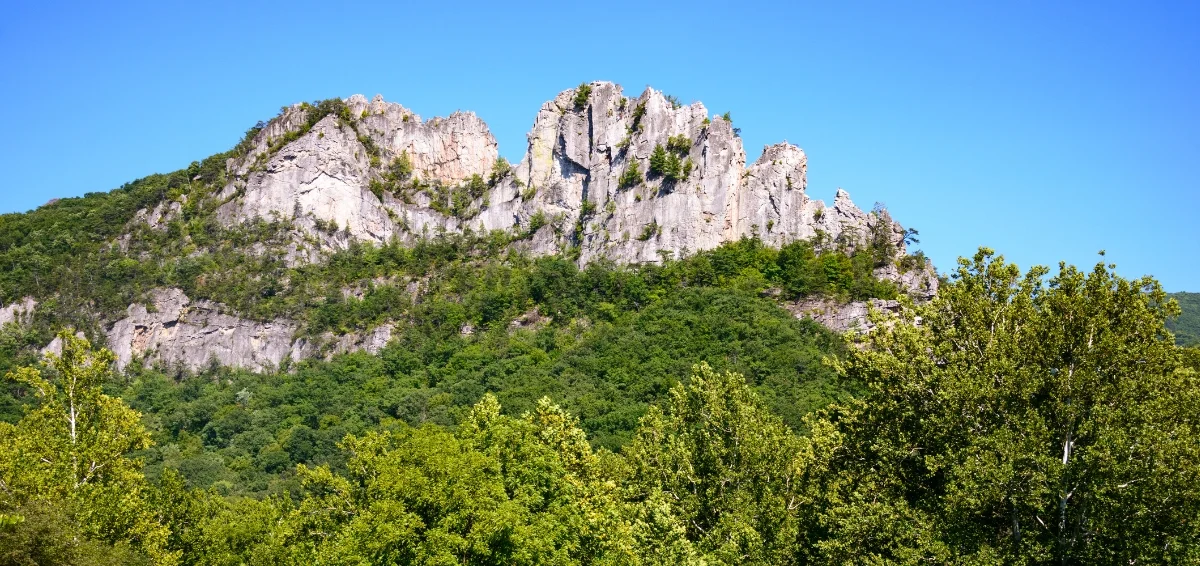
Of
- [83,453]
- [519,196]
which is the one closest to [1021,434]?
[83,453]

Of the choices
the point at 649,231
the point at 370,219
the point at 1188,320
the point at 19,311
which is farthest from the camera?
the point at 370,219

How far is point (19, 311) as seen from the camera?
10731 cm

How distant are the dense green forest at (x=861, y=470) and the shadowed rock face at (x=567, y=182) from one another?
67.5 metres

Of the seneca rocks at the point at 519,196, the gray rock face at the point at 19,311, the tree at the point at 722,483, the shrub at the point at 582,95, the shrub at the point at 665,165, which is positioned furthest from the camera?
the shrub at the point at 582,95

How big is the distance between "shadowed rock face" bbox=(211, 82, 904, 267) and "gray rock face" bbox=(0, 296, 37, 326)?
70.6 ft

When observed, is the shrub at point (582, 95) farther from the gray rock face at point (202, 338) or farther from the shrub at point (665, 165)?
the gray rock face at point (202, 338)

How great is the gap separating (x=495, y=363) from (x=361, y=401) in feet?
37.1

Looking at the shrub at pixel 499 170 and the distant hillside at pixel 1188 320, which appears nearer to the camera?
the distant hillside at pixel 1188 320

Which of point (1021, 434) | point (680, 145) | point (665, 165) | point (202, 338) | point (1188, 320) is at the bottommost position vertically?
point (1021, 434)

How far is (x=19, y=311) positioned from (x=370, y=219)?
36.8 metres

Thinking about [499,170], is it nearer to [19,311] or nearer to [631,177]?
[631,177]

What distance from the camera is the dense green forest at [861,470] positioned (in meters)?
20.9

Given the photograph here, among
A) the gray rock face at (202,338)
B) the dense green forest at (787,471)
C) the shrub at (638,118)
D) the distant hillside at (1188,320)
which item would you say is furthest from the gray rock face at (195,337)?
the distant hillside at (1188,320)

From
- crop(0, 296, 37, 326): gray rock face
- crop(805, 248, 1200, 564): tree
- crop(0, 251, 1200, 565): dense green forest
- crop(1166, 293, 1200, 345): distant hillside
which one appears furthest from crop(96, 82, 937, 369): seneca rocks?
crop(805, 248, 1200, 564): tree
